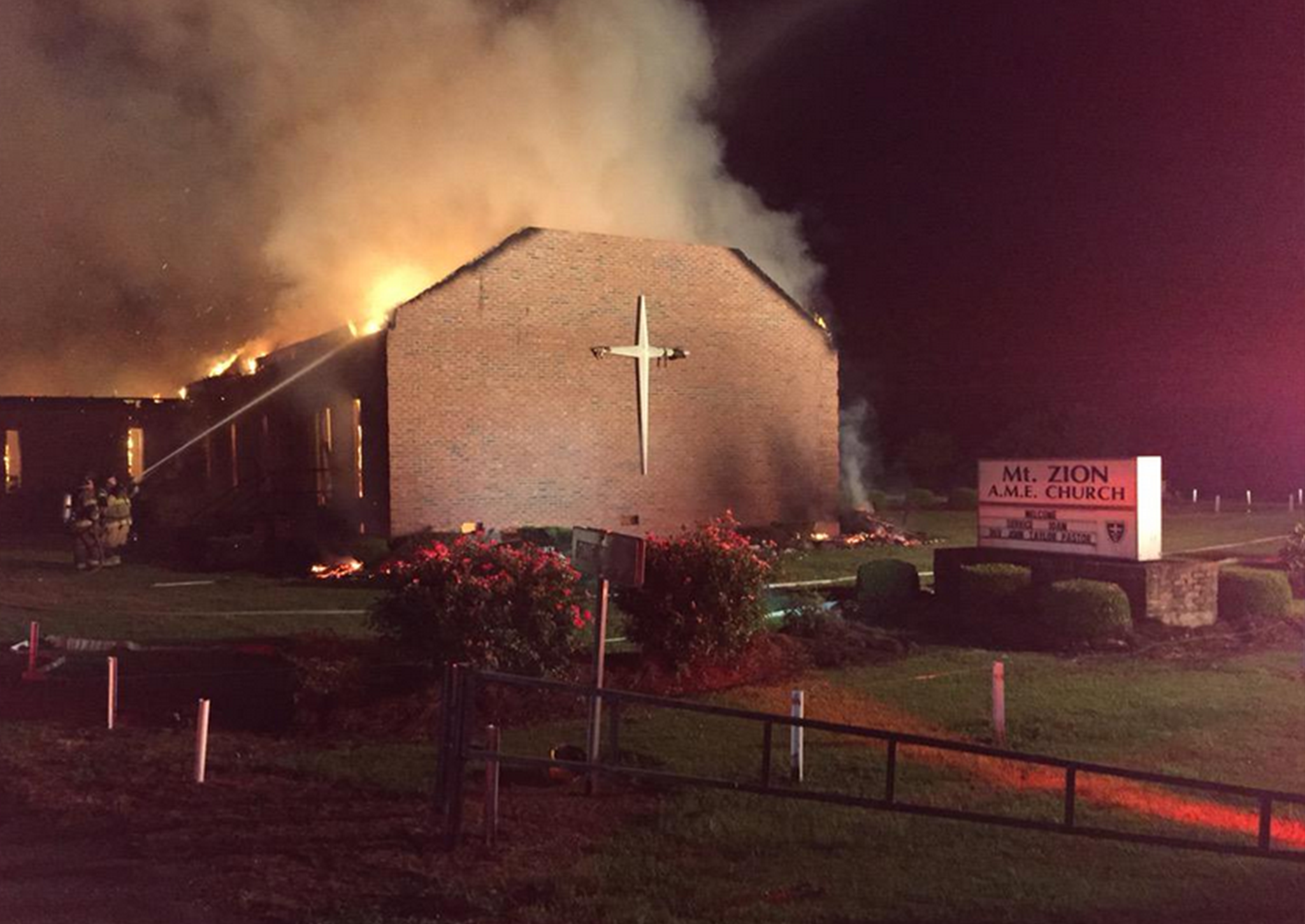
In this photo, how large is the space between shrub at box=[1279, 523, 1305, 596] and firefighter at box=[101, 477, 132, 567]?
21.9 metres

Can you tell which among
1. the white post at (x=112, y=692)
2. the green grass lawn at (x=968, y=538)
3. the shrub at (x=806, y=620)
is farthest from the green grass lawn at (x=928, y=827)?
the green grass lawn at (x=968, y=538)

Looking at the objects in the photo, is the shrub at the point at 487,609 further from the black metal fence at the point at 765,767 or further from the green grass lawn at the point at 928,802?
the black metal fence at the point at 765,767

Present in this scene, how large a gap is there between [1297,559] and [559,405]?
1416 cm

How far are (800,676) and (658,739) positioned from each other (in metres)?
3.10

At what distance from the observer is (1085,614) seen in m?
13.8

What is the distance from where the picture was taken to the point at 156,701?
10.8 m

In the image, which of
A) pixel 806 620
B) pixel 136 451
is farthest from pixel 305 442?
pixel 806 620

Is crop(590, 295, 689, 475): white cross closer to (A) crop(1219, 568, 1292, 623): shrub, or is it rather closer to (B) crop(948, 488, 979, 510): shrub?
(A) crop(1219, 568, 1292, 623): shrub

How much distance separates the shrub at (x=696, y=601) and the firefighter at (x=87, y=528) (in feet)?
48.7

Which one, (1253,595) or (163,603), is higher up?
(1253,595)

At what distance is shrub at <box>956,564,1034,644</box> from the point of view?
49.8 ft

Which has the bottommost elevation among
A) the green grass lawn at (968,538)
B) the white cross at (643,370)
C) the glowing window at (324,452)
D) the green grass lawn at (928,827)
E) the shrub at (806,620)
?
the green grass lawn at (928,827)

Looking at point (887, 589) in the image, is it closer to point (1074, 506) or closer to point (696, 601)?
point (1074, 506)

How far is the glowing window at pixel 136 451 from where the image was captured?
3619cm
